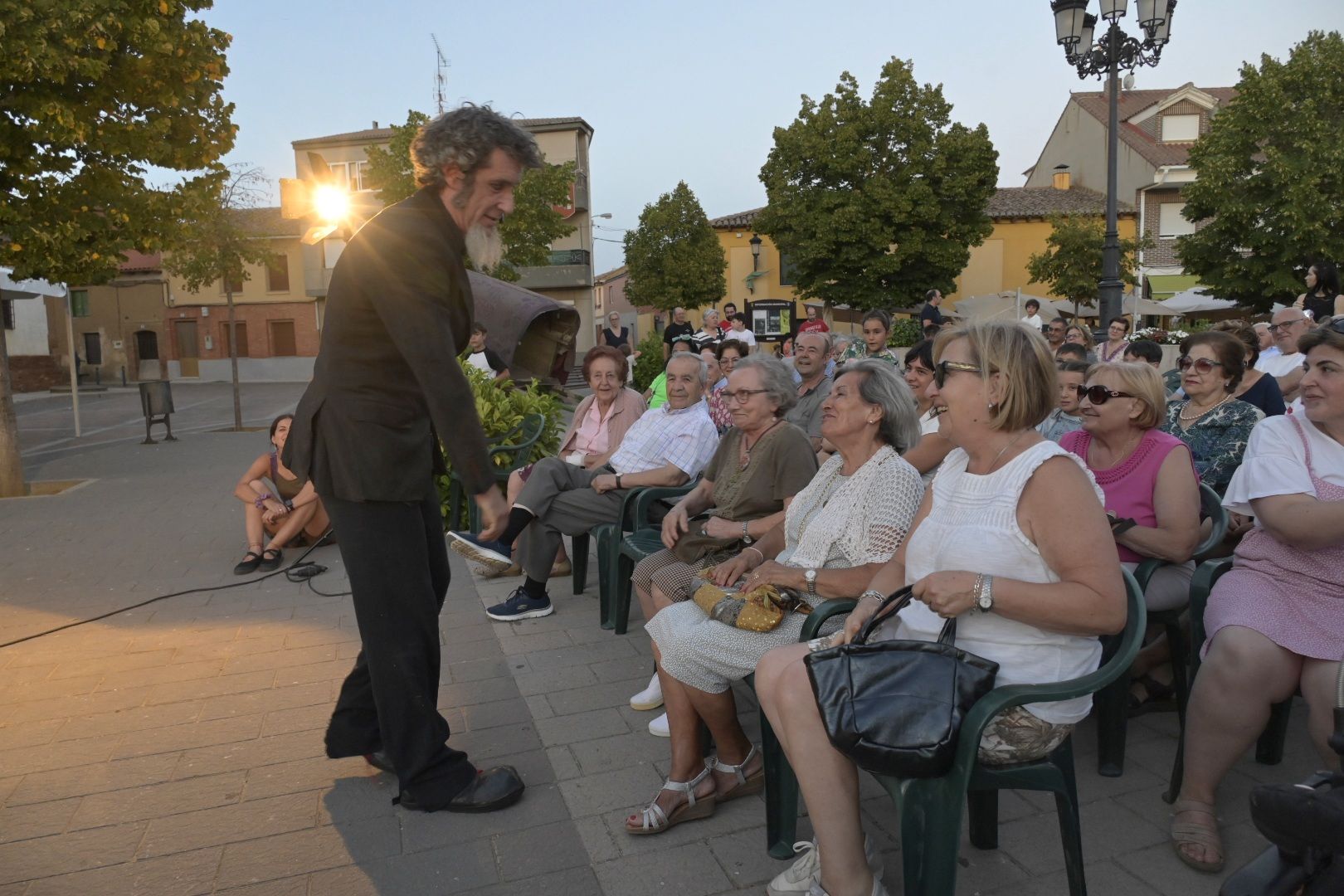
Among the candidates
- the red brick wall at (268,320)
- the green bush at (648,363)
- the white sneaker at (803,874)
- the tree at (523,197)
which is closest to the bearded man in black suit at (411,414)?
the white sneaker at (803,874)

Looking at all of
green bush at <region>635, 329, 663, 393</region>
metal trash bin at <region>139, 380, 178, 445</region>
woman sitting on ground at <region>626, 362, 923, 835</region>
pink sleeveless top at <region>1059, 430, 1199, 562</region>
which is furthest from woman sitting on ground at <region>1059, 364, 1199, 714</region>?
green bush at <region>635, 329, 663, 393</region>

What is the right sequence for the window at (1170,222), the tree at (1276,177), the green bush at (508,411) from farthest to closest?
the window at (1170,222), the tree at (1276,177), the green bush at (508,411)

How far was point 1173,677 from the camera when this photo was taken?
12.4ft

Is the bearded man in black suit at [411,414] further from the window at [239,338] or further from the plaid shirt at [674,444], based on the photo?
the window at [239,338]

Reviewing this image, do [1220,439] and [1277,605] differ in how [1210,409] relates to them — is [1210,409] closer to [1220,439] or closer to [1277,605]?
[1220,439]

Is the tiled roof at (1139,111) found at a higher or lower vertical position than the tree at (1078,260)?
higher

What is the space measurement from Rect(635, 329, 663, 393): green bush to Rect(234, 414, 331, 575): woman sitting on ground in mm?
15567

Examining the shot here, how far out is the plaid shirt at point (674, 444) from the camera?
530 centimetres

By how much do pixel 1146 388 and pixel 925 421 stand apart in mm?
1493

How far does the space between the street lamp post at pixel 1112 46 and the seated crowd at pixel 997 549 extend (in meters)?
8.30

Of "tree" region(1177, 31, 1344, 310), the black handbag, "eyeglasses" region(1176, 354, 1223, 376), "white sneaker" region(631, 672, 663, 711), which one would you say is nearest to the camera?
the black handbag

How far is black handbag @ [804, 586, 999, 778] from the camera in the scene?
6.98 ft

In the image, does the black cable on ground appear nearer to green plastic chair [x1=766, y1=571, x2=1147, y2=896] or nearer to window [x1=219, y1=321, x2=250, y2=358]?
green plastic chair [x1=766, y1=571, x2=1147, y2=896]

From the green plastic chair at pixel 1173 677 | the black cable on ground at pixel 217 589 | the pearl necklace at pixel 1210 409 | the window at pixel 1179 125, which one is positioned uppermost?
the window at pixel 1179 125
